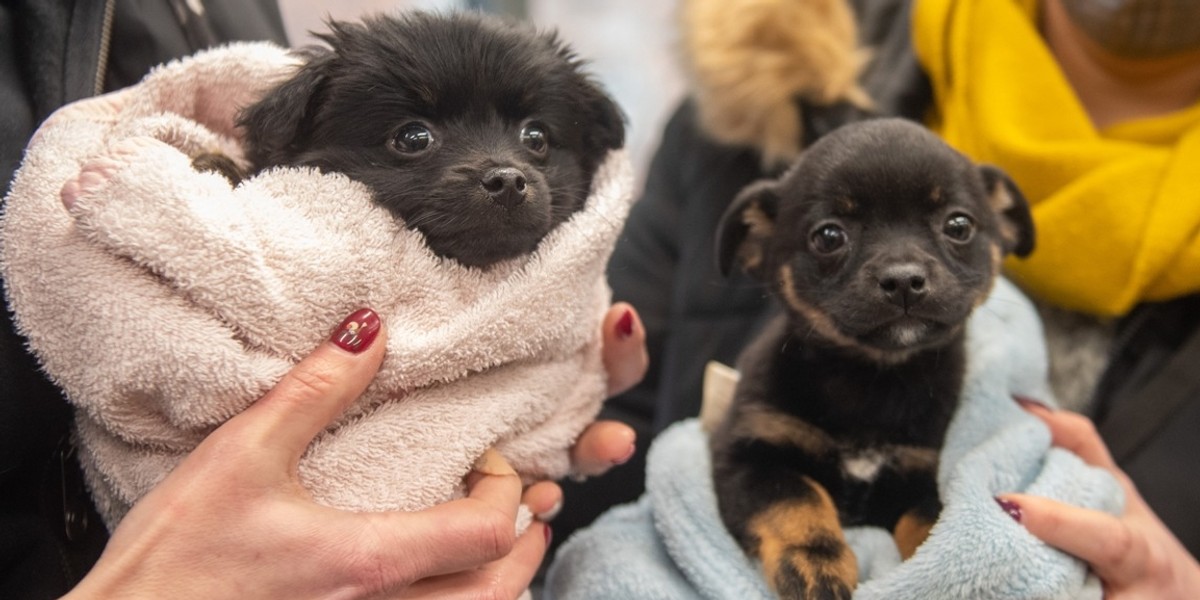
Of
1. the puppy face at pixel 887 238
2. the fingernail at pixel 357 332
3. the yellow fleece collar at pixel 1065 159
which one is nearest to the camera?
the fingernail at pixel 357 332

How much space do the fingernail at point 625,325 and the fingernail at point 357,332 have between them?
51 centimetres

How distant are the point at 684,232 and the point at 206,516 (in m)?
1.49

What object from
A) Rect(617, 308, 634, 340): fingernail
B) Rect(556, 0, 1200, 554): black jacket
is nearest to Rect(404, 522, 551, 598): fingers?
Rect(617, 308, 634, 340): fingernail

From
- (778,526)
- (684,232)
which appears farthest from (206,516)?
(684,232)

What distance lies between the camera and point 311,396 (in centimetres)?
107

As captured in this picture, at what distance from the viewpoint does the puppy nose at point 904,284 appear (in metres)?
1.38

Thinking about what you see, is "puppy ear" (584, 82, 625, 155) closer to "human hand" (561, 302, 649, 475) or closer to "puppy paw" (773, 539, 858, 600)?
"human hand" (561, 302, 649, 475)

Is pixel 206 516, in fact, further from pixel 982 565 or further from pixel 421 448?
pixel 982 565

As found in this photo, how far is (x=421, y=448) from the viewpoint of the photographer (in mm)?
1176

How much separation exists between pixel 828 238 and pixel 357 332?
88cm

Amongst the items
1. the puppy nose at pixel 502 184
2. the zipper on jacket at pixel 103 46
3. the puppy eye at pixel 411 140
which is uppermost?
the zipper on jacket at pixel 103 46

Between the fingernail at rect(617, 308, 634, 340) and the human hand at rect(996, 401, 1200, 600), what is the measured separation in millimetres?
683

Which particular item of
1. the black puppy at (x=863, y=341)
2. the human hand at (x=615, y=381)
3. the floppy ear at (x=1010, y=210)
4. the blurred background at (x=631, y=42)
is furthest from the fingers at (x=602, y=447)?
the blurred background at (x=631, y=42)

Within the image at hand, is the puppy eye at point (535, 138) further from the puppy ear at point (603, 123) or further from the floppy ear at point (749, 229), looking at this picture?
the floppy ear at point (749, 229)
